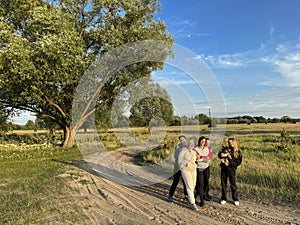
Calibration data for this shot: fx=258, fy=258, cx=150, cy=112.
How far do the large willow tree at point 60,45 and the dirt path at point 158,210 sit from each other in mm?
11661

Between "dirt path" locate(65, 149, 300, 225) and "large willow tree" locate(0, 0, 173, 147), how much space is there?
1166cm

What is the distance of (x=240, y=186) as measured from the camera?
9344mm

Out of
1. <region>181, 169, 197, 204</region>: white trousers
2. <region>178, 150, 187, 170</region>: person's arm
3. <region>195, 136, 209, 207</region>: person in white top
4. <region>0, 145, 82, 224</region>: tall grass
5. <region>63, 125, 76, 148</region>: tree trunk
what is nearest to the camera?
<region>0, 145, 82, 224</region>: tall grass

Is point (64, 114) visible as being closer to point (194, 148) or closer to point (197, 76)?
point (197, 76)

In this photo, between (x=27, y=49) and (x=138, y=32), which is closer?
(x=27, y=49)

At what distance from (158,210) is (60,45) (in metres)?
14.6

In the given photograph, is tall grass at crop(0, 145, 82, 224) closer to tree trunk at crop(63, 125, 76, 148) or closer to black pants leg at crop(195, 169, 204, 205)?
black pants leg at crop(195, 169, 204, 205)

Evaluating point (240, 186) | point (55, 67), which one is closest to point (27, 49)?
point (55, 67)

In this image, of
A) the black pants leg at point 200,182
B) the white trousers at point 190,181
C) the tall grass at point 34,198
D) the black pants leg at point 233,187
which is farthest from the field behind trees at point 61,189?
the white trousers at point 190,181

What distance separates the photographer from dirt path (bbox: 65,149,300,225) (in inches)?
252

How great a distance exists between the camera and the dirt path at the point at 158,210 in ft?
21.0

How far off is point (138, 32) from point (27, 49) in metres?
8.75

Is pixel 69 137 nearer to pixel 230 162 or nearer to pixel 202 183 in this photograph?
pixel 202 183

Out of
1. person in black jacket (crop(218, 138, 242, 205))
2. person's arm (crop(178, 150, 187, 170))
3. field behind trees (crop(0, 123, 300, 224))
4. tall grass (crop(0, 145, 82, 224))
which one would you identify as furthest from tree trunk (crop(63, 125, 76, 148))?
person in black jacket (crop(218, 138, 242, 205))
